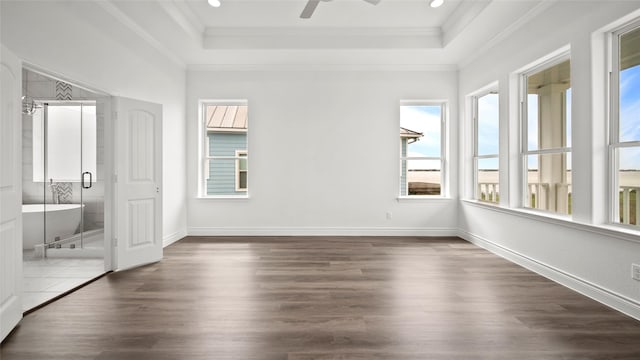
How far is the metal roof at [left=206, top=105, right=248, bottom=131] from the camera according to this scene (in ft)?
18.5

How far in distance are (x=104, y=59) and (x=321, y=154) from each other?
3.18 metres

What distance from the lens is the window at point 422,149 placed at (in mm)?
5605

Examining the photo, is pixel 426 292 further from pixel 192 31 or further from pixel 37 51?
pixel 192 31

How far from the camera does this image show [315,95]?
544 centimetres

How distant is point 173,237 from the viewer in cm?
501

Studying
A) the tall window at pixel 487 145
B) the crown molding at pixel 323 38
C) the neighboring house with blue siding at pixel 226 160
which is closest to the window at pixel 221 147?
the neighboring house with blue siding at pixel 226 160

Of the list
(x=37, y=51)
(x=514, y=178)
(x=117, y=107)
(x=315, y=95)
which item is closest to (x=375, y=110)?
(x=315, y=95)

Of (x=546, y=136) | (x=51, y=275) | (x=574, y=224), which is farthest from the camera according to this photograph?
(x=546, y=136)

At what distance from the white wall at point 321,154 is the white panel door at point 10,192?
3.17m

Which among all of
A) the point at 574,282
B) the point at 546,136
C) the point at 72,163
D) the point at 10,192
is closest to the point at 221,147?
the point at 72,163

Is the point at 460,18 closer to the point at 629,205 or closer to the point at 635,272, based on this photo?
the point at 629,205

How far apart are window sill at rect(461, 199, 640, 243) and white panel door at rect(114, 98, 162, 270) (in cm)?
437

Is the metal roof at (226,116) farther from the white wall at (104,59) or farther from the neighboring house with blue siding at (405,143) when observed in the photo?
the neighboring house with blue siding at (405,143)

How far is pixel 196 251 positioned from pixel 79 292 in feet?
5.11
